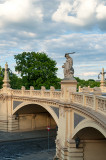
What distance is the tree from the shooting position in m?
42.5

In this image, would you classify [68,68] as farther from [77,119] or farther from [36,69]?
[36,69]

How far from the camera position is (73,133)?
16797 millimetres

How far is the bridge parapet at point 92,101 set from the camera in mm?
10703

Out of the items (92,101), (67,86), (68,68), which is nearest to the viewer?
(92,101)

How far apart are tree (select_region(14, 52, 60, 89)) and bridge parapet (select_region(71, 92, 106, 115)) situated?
26331 millimetres

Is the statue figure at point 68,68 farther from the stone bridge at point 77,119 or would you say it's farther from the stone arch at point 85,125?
the stone arch at point 85,125

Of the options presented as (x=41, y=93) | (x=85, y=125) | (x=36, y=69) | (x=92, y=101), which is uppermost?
(x=36, y=69)

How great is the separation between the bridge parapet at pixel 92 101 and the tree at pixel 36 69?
86.4 ft

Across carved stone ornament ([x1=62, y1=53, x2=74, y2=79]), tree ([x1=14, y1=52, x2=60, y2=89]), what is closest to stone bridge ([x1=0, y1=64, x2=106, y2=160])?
carved stone ornament ([x1=62, y1=53, x2=74, y2=79])

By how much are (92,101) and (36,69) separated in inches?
1236

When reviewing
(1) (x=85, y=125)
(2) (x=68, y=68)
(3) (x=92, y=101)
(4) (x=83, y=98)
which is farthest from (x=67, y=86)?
(3) (x=92, y=101)

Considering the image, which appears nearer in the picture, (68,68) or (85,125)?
(85,125)

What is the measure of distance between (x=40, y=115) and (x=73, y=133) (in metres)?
19.5

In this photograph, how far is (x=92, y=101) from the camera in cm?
1248
